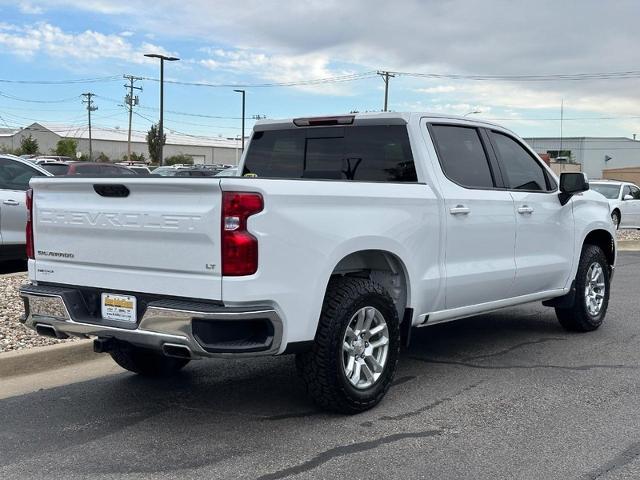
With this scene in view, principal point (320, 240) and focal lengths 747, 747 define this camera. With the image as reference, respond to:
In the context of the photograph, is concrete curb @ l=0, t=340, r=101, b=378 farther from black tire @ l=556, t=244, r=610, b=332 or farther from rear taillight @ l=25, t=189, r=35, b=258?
black tire @ l=556, t=244, r=610, b=332

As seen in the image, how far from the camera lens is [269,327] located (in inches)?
168

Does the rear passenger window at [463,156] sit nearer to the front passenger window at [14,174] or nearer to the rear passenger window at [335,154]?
the rear passenger window at [335,154]

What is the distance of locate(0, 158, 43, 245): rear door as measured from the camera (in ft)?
32.0

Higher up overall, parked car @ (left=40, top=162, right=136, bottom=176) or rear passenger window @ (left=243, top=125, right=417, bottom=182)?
rear passenger window @ (left=243, top=125, right=417, bottom=182)

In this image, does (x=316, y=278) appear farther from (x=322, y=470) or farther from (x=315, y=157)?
(x=315, y=157)

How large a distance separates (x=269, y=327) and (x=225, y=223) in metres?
0.65

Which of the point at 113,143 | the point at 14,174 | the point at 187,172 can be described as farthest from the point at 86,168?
the point at 113,143

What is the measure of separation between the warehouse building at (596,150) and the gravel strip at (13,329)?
8693 cm

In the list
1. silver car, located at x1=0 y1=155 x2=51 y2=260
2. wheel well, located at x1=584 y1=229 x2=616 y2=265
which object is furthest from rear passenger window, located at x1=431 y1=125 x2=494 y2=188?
silver car, located at x1=0 y1=155 x2=51 y2=260

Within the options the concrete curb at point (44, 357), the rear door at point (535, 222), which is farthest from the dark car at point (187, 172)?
the rear door at point (535, 222)

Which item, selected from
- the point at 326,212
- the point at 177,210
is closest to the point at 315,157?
the point at 326,212

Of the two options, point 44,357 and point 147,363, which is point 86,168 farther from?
point 147,363

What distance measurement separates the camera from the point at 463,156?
19.8 ft

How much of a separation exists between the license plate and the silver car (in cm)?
581
